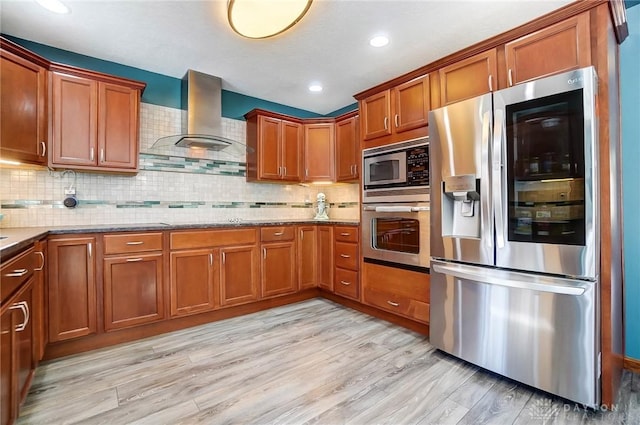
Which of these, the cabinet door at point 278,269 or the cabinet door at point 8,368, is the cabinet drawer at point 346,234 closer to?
the cabinet door at point 278,269

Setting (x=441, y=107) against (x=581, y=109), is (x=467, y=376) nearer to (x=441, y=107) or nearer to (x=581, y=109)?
(x=581, y=109)

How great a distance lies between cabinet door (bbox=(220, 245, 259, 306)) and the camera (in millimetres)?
3012

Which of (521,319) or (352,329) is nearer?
(521,319)

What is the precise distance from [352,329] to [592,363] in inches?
65.8

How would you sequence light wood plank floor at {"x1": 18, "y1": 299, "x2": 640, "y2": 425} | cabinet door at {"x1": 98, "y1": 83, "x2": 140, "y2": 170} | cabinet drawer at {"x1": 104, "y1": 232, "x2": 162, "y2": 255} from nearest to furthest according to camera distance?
light wood plank floor at {"x1": 18, "y1": 299, "x2": 640, "y2": 425}, cabinet drawer at {"x1": 104, "y1": 232, "x2": 162, "y2": 255}, cabinet door at {"x1": 98, "y1": 83, "x2": 140, "y2": 170}

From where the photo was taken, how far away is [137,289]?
8.36ft

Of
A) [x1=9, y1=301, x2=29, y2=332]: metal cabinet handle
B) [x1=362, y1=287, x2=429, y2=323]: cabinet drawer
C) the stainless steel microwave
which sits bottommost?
[x1=362, y1=287, x2=429, y2=323]: cabinet drawer

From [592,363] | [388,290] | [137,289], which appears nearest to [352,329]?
[388,290]

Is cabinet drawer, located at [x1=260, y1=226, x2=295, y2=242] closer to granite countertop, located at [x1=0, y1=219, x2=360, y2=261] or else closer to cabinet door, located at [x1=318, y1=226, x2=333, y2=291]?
granite countertop, located at [x1=0, y1=219, x2=360, y2=261]

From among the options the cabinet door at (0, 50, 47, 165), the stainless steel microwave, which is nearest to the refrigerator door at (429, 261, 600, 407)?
the stainless steel microwave

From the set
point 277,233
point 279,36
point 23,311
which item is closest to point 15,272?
point 23,311

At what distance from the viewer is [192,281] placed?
111 inches

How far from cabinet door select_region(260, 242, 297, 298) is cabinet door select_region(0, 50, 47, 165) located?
6.69 feet

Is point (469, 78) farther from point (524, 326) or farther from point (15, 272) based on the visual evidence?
point (15, 272)
